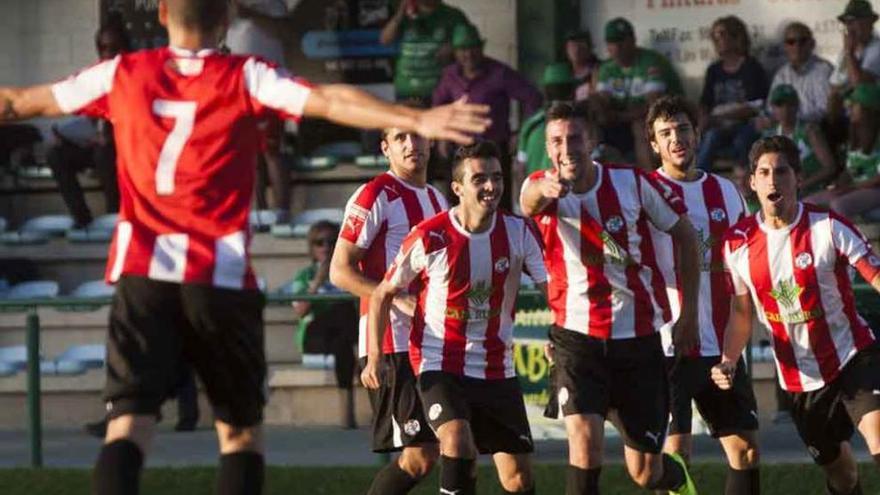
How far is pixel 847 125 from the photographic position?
1499 centimetres

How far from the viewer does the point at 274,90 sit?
Result: 6.66m

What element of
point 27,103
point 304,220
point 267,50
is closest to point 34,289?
point 304,220

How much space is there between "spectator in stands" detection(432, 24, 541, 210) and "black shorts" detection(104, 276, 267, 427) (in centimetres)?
849

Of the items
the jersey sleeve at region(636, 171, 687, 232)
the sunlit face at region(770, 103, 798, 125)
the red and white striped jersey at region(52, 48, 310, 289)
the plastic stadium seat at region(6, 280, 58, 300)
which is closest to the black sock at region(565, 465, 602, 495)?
the jersey sleeve at region(636, 171, 687, 232)

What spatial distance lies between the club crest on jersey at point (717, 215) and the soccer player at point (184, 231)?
3.86m

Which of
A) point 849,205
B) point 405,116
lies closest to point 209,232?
point 405,116

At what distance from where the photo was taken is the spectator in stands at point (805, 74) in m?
15.0

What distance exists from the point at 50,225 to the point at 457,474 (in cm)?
830

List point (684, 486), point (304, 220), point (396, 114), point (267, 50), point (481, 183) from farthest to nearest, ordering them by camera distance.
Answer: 1. point (267, 50)
2. point (304, 220)
3. point (684, 486)
4. point (481, 183)
5. point (396, 114)

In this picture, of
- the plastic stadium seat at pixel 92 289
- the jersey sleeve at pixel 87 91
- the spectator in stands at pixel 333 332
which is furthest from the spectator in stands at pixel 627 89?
the jersey sleeve at pixel 87 91

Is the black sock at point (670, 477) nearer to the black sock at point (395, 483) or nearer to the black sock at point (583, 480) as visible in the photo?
the black sock at point (583, 480)

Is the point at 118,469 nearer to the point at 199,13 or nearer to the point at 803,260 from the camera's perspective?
the point at 199,13

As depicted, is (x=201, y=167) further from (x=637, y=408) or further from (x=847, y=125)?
(x=847, y=125)

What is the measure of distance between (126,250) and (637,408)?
327 cm
